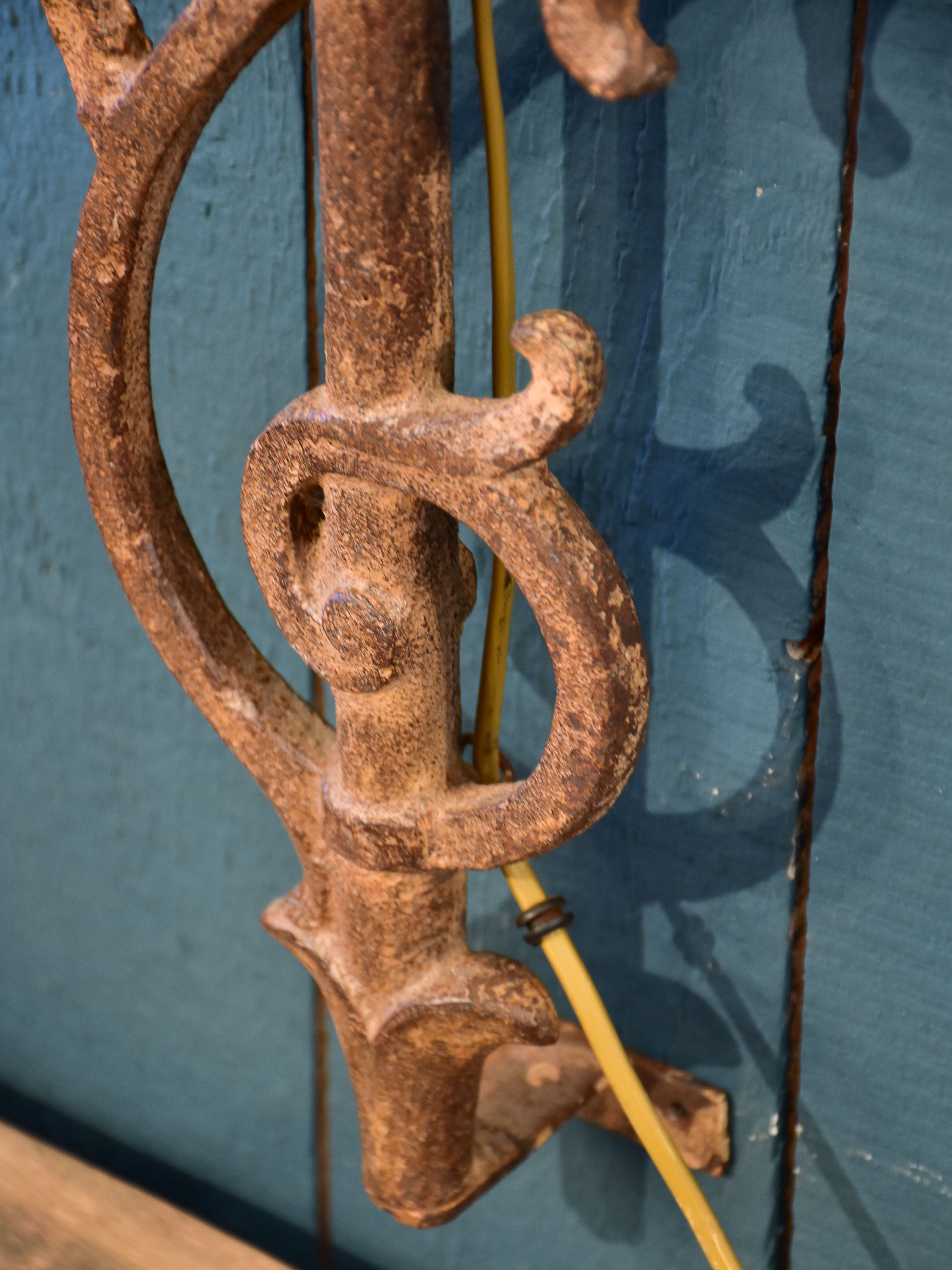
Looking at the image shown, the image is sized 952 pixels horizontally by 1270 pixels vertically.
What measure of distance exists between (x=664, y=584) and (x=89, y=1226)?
16.3 inches

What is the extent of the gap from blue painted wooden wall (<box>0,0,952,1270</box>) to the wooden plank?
0.06 m

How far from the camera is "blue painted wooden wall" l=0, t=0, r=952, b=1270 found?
15.0 inches

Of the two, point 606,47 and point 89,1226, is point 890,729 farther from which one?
point 89,1226

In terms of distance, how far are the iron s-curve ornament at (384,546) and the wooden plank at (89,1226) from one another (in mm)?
182

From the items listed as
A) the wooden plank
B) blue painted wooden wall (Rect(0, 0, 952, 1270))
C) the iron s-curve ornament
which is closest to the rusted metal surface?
the iron s-curve ornament

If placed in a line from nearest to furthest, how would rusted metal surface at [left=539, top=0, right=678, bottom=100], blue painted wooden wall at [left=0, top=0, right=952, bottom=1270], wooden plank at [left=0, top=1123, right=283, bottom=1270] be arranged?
rusted metal surface at [left=539, top=0, right=678, bottom=100] < blue painted wooden wall at [left=0, top=0, right=952, bottom=1270] < wooden plank at [left=0, top=1123, right=283, bottom=1270]

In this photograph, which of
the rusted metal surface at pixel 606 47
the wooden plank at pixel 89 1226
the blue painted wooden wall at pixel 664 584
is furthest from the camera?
the wooden plank at pixel 89 1226

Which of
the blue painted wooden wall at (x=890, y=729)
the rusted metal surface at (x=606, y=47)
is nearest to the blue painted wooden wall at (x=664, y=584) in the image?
the blue painted wooden wall at (x=890, y=729)

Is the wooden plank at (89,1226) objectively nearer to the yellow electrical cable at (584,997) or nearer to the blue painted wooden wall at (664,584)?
the blue painted wooden wall at (664,584)

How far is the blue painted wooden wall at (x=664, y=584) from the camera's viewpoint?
381mm

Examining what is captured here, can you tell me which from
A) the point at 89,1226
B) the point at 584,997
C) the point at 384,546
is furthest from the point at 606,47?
the point at 89,1226

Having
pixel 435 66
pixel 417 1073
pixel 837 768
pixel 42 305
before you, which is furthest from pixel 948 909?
pixel 42 305

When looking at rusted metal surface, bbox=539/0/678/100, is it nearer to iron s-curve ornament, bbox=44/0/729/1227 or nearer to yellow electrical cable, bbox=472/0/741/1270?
iron s-curve ornament, bbox=44/0/729/1227

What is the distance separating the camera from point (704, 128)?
1.27 ft
